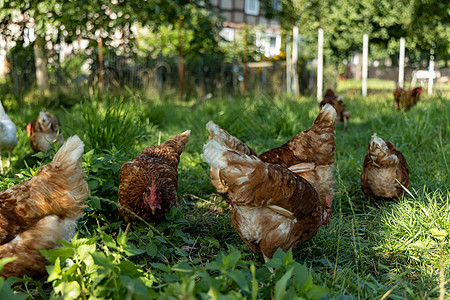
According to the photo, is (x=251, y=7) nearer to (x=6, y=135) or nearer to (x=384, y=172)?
(x=6, y=135)

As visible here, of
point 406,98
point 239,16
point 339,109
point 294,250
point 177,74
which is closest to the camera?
point 294,250

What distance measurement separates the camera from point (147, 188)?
2.86 meters

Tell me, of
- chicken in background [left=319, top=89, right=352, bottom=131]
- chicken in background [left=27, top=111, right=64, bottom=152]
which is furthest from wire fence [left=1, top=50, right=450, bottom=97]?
chicken in background [left=27, top=111, right=64, bottom=152]

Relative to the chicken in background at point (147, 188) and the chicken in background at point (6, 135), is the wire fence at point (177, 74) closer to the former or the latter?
the chicken in background at point (6, 135)

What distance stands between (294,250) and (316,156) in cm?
87

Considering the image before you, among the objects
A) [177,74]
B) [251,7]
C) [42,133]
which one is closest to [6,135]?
[42,133]

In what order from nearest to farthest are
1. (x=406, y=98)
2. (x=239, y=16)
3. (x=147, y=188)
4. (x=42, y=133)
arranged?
(x=147, y=188), (x=42, y=133), (x=406, y=98), (x=239, y=16)

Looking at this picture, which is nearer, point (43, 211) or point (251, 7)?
point (43, 211)

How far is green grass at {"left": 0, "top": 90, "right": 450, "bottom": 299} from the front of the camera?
1885mm

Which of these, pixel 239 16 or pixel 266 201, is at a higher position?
pixel 239 16

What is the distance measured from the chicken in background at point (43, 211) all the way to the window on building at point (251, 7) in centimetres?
2475

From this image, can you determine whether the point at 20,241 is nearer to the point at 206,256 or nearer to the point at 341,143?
the point at 206,256

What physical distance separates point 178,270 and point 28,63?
468 inches

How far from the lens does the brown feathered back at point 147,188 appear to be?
2828 mm
